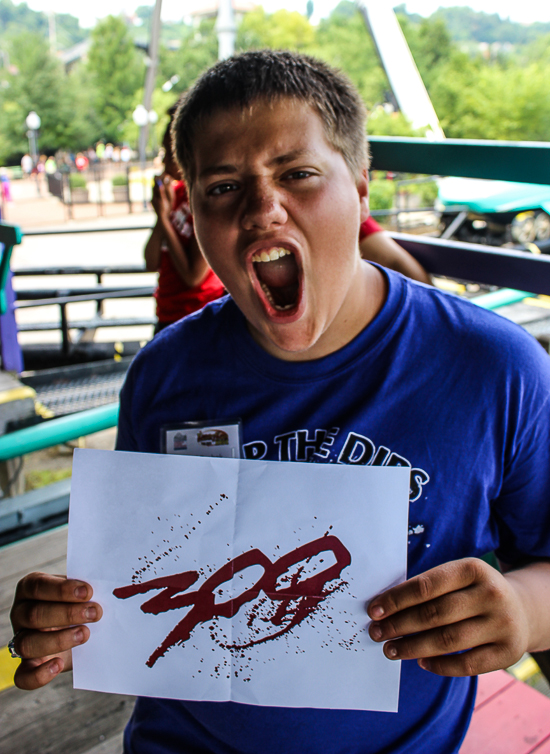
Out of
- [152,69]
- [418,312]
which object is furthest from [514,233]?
[152,69]

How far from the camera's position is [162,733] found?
1.02 metres

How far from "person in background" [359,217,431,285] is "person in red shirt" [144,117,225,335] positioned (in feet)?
2.61

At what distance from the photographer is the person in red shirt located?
8.52 feet

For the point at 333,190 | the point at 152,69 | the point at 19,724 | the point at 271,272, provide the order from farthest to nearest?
1. the point at 152,69
2. the point at 19,724
3. the point at 271,272
4. the point at 333,190

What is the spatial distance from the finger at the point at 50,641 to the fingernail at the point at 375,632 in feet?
1.30

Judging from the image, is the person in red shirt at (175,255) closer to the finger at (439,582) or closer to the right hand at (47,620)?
the right hand at (47,620)

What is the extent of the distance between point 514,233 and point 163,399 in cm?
905

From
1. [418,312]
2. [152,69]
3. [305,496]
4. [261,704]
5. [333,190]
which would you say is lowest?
[261,704]

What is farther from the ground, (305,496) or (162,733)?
(305,496)

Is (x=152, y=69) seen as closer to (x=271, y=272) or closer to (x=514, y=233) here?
(x=514, y=233)

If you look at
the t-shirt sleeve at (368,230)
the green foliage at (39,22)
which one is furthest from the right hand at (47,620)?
the green foliage at (39,22)

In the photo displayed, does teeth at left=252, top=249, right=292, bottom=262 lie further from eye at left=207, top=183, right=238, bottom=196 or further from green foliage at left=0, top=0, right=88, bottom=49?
green foliage at left=0, top=0, right=88, bottom=49

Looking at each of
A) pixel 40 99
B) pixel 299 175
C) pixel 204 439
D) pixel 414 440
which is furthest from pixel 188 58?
pixel 414 440

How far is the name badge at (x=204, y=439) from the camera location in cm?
100
